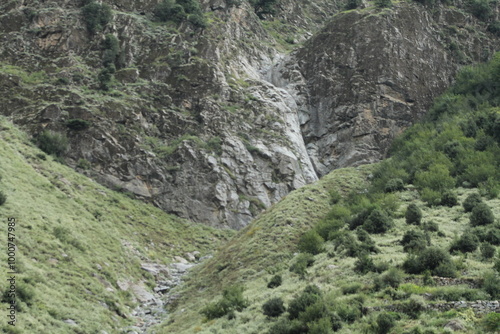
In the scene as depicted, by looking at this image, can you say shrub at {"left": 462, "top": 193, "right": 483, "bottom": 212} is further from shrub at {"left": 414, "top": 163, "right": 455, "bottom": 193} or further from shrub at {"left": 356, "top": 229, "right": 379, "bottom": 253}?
shrub at {"left": 356, "top": 229, "right": 379, "bottom": 253}

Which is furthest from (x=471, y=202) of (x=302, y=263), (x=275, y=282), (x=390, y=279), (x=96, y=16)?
(x=96, y=16)

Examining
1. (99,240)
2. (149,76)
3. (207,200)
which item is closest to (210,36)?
(149,76)

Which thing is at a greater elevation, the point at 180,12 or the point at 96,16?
the point at 180,12

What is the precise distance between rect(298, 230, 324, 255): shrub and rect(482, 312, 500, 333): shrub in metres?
16.8

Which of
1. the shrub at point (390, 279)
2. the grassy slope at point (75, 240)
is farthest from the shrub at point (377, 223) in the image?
the grassy slope at point (75, 240)

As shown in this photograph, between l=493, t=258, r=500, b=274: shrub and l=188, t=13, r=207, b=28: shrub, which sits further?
l=188, t=13, r=207, b=28: shrub

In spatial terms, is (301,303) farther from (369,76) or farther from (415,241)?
(369,76)

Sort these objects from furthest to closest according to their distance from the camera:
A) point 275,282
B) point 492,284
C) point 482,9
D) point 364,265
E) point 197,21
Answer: point 482,9 → point 197,21 → point 275,282 → point 364,265 → point 492,284

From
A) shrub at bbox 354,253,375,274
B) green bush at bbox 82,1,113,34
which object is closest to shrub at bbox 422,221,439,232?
shrub at bbox 354,253,375,274

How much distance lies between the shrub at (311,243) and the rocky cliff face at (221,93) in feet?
58.5

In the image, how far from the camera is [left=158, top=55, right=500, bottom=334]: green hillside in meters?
19.2

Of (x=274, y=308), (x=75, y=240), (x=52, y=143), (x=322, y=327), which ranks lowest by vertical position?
(x=274, y=308)

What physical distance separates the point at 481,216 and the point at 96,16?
57.9m

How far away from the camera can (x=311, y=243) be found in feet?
109
